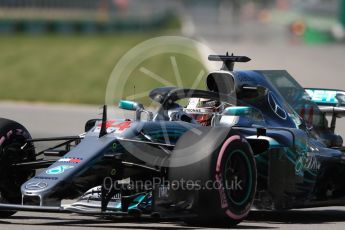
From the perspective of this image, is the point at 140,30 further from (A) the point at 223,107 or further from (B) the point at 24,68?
(A) the point at 223,107

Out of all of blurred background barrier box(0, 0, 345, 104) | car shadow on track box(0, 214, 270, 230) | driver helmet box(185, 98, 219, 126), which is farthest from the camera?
blurred background barrier box(0, 0, 345, 104)

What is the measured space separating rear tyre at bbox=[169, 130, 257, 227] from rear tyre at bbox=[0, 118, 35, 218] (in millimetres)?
1943

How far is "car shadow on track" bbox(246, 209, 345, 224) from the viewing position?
9711 mm

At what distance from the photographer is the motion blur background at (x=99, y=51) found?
96.5 ft

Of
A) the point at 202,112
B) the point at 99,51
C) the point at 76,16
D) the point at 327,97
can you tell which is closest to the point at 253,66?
the point at 99,51

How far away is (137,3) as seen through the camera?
99812mm

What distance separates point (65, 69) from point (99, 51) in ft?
30.0

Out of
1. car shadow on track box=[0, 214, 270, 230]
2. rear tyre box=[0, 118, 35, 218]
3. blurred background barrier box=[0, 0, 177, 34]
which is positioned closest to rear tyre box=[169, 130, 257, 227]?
car shadow on track box=[0, 214, 270, 230]

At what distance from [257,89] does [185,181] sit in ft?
5.97

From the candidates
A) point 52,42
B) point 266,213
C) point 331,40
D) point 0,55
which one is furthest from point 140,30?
point 266,213

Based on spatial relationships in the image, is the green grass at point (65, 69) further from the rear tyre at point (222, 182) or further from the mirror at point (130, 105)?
the rear tyre at point (222, 182)

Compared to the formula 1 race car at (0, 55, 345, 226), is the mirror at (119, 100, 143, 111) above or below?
above

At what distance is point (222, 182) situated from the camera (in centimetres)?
845

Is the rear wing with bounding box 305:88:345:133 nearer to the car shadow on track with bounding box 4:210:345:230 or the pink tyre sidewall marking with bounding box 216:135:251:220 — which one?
the car shadow on track with bounding box 4:210:345:230
